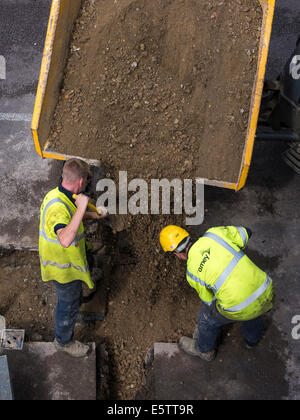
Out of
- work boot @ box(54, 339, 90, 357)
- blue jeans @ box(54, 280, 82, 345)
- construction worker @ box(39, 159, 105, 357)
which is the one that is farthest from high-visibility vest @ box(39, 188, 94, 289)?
work boot @ box(54, 339, 90, 357)

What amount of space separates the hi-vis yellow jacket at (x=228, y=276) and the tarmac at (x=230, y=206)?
101 centimetres

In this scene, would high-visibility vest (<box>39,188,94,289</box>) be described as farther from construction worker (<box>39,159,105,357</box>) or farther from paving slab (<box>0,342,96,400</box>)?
paving slab (<box>0,342,96,400</box>)

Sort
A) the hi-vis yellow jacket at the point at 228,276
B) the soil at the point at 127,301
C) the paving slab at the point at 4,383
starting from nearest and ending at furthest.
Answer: the hi-vis yellow jacket at the point at 228,276 < the paving slab at the point at 4,383 < the soil at the point at 127,301

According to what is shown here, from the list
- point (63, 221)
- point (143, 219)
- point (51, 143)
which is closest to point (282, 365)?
point (143, 219)

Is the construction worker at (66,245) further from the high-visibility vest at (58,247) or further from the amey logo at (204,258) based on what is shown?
the amey logo at (204,258)

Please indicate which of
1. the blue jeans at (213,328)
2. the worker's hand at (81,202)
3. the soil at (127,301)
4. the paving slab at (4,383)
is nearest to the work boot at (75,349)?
the soil at (127,301)

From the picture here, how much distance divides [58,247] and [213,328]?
1770 mm

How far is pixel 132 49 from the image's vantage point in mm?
4645

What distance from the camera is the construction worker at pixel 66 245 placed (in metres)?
3.84

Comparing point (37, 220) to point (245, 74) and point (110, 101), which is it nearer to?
point (110, 101)

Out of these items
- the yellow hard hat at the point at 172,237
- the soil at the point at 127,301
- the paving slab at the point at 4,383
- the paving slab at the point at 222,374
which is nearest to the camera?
the paving slab at the point at 4,383

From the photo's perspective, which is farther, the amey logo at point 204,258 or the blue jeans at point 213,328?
the blue jeans at point 213,328

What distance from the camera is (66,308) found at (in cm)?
438

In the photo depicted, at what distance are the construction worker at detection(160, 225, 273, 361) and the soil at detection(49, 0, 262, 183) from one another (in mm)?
838
